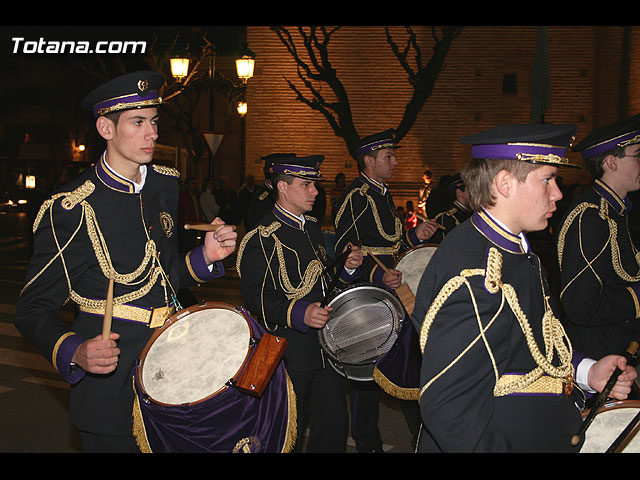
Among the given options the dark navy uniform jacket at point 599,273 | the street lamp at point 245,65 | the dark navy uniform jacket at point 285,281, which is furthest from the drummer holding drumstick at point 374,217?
the street lamp at point 245,65

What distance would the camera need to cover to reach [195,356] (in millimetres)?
3197

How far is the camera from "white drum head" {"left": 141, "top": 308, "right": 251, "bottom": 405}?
3.06 metres

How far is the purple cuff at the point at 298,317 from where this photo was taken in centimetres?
447

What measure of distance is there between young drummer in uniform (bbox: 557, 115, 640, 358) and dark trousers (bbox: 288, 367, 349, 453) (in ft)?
5.24

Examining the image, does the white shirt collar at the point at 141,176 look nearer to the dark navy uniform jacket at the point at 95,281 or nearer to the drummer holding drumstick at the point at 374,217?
the dark navy uniform jacket at the point at 95,281

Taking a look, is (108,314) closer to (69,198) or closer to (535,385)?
(69,198)

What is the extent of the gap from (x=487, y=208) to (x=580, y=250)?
171 centimetres

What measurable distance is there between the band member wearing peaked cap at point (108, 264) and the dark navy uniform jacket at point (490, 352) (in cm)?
139

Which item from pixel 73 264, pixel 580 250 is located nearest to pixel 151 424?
pixel 73 264

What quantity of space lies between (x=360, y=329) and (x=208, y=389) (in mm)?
1962

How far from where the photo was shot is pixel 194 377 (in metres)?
3.11

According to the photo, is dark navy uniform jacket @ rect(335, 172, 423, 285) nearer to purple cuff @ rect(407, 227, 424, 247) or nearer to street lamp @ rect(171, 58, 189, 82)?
purple cuff @ rect(407, 227, 424, 247)

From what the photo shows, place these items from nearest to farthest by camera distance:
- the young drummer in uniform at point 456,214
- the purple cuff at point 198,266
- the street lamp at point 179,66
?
the purple cuff at point 198,266 → the young drummer in uniform at point 456,214 → the street lamp at point 179,66
